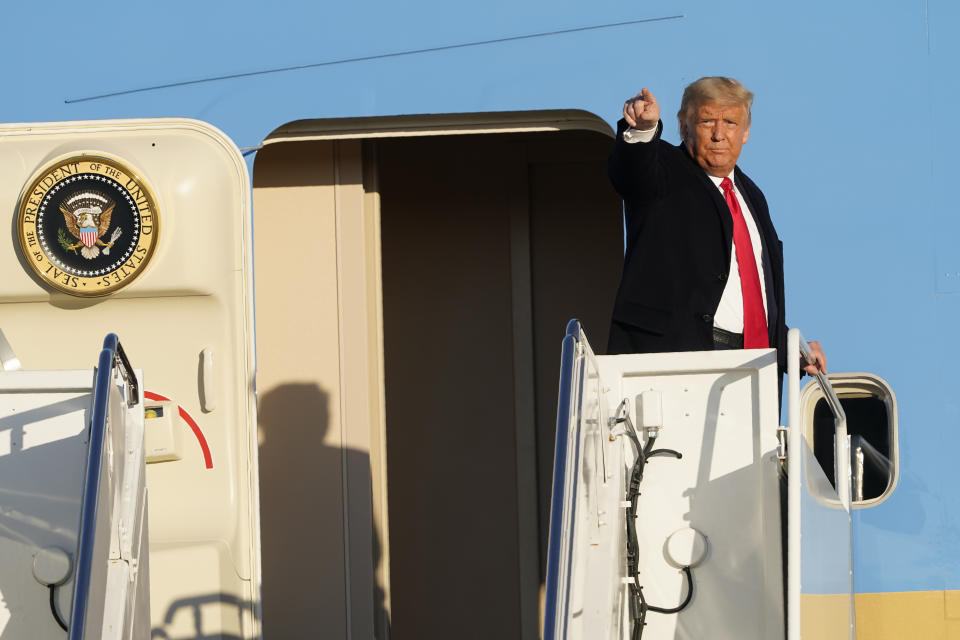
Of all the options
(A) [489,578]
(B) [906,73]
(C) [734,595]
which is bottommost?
(A) [489,578]

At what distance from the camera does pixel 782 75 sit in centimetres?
424

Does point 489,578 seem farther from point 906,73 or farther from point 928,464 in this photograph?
point 906,73

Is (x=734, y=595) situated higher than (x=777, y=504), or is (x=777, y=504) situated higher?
(x=777, y=504)

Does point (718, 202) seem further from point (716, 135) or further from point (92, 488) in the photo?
point (92, 488)

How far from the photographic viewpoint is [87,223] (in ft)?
13.4

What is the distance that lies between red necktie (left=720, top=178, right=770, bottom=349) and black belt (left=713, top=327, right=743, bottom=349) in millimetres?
23

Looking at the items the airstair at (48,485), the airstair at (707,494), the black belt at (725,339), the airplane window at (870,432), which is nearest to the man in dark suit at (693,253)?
the black belt at (725,339)

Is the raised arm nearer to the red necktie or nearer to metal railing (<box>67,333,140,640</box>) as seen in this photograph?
the red necktie

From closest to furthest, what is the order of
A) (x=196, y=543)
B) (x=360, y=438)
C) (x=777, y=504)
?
1. (x=777, y=504)
2. (x=196, y=543)
3. (x=360, y=438)

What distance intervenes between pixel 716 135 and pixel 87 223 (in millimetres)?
2057

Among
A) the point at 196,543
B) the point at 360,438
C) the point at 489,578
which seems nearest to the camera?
the point at 196,543

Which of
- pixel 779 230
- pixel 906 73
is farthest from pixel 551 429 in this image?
pixel 906 73

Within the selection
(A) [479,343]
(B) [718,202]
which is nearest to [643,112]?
(B) [718,202]

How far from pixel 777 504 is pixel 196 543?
74.7 inches
